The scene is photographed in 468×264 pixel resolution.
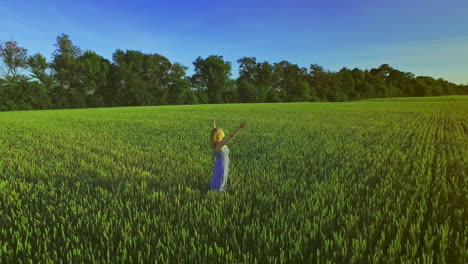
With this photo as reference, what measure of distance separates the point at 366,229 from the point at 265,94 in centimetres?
7580

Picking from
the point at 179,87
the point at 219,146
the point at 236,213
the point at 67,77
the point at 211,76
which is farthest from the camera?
the point at 211,76

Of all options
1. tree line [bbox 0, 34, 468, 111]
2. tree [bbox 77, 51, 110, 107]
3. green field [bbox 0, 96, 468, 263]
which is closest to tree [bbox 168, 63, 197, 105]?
tree line [bbox 0, 34, 468, 111]

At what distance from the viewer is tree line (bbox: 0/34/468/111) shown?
5525 centimetres

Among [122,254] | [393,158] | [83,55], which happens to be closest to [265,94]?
[83,55]

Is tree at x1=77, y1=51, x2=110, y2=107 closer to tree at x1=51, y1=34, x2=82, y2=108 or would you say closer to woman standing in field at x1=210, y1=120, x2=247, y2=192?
tree at x1=51, y1=34, x2=82, y2=108

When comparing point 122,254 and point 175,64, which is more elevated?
point 175,64

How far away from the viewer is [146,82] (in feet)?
225

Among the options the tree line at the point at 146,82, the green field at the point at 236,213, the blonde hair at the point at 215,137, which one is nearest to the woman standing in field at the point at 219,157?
the blonde hair at the point at 215,137

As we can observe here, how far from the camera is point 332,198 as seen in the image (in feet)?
14.1

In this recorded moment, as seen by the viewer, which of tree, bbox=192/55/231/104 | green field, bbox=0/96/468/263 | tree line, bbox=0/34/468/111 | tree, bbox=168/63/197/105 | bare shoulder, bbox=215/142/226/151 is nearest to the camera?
green field, bbox=0/96/468/263

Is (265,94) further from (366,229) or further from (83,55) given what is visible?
(366,229)

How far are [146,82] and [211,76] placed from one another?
17169 mm

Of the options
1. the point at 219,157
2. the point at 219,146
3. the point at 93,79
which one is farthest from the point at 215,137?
the point at 93,79

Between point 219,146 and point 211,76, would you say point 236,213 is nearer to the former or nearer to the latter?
point 219,146
